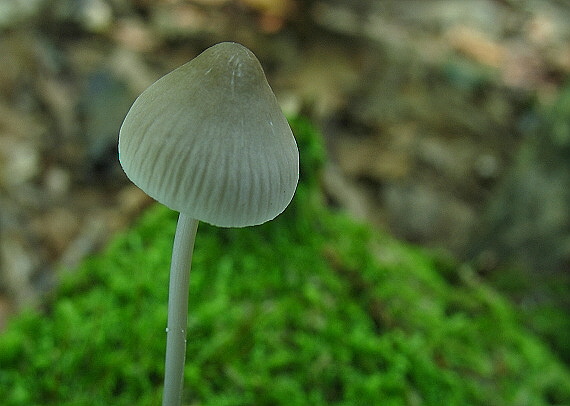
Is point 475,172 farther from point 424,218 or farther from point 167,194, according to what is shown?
point 167,194

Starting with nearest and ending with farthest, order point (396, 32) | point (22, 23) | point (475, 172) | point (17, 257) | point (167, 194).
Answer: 1. point (167, 194)
2. point (17, 257)
3. point (22, 23)
4. point (475, 172)
5. point (396, 32)

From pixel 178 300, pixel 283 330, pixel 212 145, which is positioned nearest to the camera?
pixel 212 145

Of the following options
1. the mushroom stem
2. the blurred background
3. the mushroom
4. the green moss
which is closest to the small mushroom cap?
the mushroom

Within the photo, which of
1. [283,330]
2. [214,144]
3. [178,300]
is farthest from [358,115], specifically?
[214,144]

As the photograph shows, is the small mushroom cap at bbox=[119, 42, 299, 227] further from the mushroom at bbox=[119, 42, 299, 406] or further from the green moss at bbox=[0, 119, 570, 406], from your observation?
the green moss at bbox=[0, 119, 570, 406]

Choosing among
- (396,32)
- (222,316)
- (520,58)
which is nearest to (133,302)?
(222,316)

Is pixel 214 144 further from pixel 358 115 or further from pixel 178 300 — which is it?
pixel 358 115

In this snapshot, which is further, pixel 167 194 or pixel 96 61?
pixel 96 61
